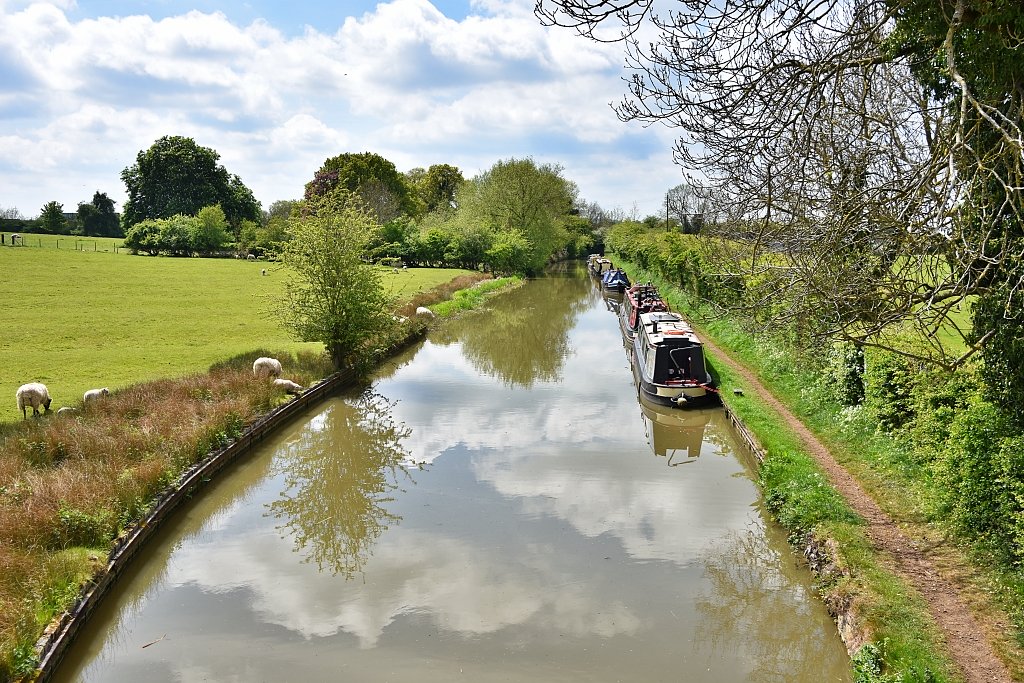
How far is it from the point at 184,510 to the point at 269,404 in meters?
4.97

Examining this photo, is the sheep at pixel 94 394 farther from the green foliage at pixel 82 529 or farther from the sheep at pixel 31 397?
the green foliage at pixel 82 529

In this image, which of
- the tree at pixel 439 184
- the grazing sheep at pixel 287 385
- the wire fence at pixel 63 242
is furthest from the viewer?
the tree at pixel 439 184

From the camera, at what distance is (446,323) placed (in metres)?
31.8

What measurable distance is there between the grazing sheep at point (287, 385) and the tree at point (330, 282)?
252 cm

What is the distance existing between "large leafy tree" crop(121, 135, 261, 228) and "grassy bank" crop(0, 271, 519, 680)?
64.6 metres

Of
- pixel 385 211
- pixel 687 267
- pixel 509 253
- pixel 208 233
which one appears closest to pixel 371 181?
pixel 385 211

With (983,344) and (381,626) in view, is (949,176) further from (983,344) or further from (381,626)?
(381,626)

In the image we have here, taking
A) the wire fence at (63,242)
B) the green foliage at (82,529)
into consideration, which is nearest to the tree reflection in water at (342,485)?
the green foliage at (82,529)

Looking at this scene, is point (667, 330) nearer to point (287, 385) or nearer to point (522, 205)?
point (287, 385)

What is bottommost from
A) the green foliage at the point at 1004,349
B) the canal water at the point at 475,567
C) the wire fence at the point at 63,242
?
the canal water at the point at 475,567

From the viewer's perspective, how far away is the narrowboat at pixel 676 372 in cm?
1661

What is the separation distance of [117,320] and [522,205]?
121 feet

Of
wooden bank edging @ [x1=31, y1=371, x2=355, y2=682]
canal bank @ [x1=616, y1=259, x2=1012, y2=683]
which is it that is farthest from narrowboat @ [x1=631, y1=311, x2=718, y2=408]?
wooden bank edging @ [x1=31, y1=371, x2=355, y2=682]

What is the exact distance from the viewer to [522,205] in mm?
57500
